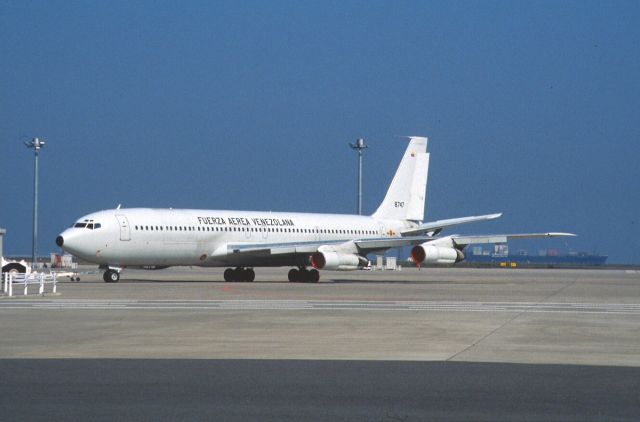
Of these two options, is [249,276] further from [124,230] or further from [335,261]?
[124,230]

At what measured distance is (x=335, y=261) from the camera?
5200 cm

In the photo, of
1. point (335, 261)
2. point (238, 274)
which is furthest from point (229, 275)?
point (335, 261)

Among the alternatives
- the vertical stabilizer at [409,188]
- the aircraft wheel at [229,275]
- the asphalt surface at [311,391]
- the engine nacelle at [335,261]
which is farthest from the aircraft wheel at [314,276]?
the asphalt surface at [311,391]

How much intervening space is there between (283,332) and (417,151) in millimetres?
44089

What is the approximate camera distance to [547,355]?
626 inches

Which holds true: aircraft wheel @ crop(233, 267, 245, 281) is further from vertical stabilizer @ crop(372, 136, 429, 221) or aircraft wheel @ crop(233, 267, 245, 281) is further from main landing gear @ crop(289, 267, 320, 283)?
vertical stabilizer @ crop(372, 136, 429, 221)

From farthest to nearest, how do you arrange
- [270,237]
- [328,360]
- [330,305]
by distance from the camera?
1. [270,237]
2. [330,305]
3. [328,360]

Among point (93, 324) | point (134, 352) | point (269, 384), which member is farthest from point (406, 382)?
point (93, 324)

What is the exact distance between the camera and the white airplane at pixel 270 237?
48.0 meters

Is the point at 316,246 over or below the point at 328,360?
over

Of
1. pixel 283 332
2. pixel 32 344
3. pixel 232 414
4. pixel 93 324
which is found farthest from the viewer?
pixel 93 324

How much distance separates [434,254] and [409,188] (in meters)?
Result: 7.36

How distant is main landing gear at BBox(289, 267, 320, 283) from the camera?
53.4 m

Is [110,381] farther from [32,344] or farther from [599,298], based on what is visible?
[599,298]
